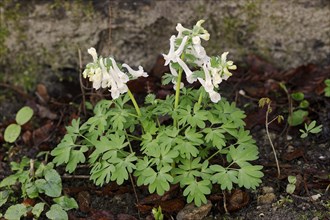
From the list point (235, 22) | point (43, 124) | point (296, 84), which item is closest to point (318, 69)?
point (296, 84)

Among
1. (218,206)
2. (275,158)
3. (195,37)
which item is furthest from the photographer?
(275,158)

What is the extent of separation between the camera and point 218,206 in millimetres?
3246

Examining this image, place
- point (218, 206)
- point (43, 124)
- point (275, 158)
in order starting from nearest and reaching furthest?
1. point (218, 206)
2. point (275, 158)
3. point (43, 124)

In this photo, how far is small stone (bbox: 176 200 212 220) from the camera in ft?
10.4

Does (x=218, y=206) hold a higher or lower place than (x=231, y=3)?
lower

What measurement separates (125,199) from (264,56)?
1683 mm

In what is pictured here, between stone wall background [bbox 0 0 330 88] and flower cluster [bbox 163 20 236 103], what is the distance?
49.2 inches

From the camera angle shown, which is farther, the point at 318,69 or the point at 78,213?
the point at 318,69

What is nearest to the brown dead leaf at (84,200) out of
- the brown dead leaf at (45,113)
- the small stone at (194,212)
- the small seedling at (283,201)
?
the small stone at (194,212)

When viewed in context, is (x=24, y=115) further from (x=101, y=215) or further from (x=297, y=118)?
(x=297, y=118)

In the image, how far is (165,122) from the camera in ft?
12.1

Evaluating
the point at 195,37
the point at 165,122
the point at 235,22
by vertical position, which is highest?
the point at 195,37

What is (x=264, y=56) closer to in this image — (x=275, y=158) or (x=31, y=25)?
(x=275, y=158)

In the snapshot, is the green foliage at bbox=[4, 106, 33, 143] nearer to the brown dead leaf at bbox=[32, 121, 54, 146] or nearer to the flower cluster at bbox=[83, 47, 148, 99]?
the brown dead leaf at bbox=[32, 121, 54, 146]
